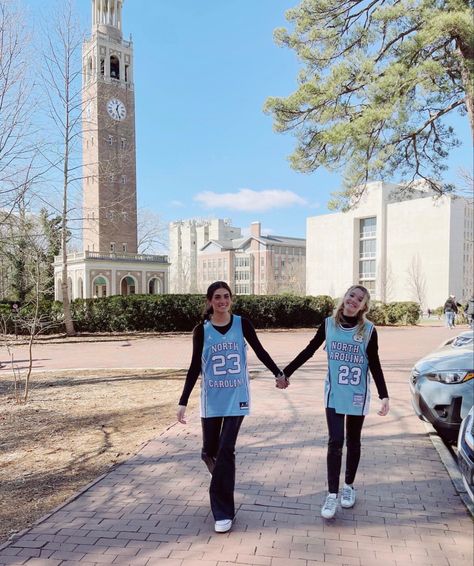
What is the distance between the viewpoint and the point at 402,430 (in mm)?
5367

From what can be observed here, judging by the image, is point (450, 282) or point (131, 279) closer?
point (131, 279)

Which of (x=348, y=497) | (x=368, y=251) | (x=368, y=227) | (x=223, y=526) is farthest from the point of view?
(x=368, y=251)

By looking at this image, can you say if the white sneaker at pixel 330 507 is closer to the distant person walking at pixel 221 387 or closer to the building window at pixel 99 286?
the distant person walking at pixel 221 387

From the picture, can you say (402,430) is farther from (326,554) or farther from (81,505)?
(81,505)

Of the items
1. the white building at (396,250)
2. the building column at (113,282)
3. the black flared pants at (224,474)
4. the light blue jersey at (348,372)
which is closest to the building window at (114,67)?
the building column at (113,282)

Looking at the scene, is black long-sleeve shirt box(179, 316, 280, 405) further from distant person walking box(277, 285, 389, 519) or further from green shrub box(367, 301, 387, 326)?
green shrub box(367, 301, 387, 326)

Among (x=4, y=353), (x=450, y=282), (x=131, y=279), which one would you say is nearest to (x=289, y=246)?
(x=450, y=282)

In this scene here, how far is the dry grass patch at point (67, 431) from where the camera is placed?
3.80 metres

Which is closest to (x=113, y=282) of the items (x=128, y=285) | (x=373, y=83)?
(x=128, y=285)

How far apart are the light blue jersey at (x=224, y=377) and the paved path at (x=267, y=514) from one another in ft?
2.51

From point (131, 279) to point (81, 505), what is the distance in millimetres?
48636

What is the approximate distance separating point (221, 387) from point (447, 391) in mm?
2448

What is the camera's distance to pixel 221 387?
307cm

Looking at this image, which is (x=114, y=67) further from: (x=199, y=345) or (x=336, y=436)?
(x=336, y=436)
